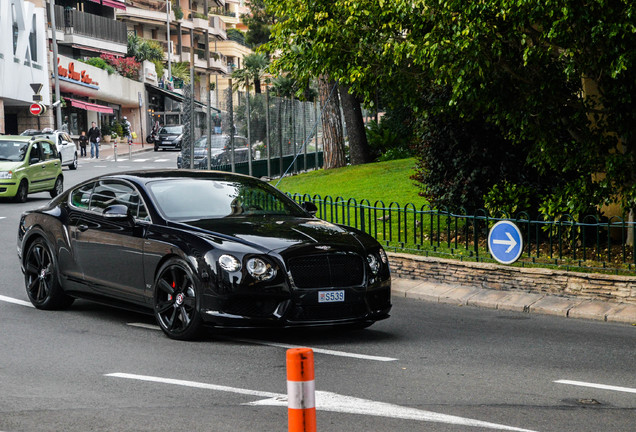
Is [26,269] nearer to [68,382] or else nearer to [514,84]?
[68,382]

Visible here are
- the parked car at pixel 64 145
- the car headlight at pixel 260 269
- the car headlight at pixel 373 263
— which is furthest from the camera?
the parked car at pixel 64 145

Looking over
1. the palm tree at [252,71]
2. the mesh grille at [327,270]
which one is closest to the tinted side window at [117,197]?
the mesh grille at [327,270]

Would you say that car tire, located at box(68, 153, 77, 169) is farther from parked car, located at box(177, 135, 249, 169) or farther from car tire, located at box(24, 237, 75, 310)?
car tire, located at box(24, 237, 75, 310)

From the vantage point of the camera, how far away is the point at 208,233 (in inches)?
344

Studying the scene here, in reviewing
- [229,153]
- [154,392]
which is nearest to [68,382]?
[154,392]

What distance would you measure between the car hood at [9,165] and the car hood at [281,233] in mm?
16686

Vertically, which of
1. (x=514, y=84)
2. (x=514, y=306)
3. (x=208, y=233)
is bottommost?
(x=514, y=306)

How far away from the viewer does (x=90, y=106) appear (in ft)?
206

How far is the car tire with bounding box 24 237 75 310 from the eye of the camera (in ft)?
34.1

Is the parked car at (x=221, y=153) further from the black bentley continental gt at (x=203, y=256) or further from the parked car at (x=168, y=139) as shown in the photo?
the parked car at (x=168, y=139)

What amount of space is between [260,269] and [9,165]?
17.8 m

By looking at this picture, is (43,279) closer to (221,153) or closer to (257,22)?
(221,153)

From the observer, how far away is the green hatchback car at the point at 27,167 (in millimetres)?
24391

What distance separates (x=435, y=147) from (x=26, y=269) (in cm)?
660
